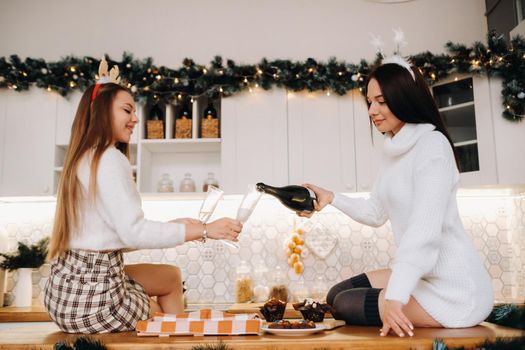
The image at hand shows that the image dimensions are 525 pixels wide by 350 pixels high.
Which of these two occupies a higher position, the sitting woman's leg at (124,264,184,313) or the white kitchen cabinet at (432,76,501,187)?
the white kitchen cabinet at (432,76,501,187)

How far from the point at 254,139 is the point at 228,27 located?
977 millimetres

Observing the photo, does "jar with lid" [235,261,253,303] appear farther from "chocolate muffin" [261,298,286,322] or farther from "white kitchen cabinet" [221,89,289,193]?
"chocolate muffin" [261,298,286,322]

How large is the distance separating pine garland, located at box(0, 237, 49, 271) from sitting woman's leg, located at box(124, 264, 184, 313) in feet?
5.36

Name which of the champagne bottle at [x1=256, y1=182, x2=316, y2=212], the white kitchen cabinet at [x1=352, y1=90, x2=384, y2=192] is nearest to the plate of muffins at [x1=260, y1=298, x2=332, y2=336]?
the champagne bottle at [x1=256, y1=182, x2=316, y2=212]

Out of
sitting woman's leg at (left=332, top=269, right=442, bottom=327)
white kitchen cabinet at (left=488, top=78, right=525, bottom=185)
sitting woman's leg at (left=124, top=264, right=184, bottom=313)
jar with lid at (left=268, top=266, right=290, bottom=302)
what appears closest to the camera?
sitting woman's leg at (left=332, top=269, right=442, bottom=327)

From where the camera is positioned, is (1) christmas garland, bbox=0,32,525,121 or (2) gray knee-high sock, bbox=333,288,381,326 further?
(1) christmas garland, bbox=0,32,525,121

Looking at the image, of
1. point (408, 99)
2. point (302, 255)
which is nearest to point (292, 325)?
point (408, 99)

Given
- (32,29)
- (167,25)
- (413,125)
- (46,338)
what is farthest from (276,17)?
(46,338)

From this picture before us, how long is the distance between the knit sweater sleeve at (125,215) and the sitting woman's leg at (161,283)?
293 mm

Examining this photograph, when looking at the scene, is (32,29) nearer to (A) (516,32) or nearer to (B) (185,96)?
(B) (185,96)

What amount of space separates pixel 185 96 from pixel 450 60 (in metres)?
1.60

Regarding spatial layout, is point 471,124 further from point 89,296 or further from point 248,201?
point 89,296

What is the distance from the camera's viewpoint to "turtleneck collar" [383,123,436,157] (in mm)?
1683

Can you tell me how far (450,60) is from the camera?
3.01 m
